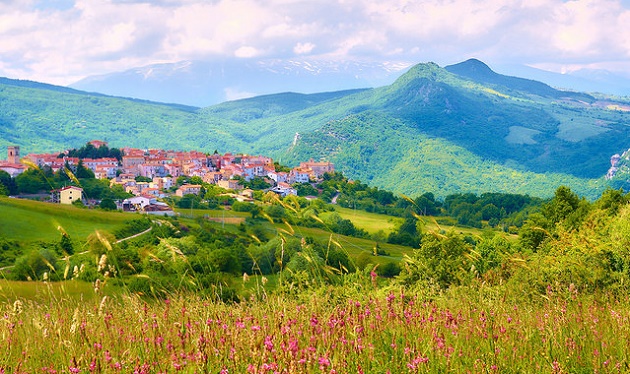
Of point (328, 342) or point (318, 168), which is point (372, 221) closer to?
point (318, 168)

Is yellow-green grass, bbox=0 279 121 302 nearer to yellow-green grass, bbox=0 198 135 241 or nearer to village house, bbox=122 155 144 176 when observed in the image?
yellow-green grass, bbox=0 198 135 241

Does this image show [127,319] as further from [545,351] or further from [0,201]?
[0,201]

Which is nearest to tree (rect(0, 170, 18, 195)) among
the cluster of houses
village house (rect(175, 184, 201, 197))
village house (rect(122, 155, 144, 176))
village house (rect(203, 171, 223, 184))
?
the cluster of houses

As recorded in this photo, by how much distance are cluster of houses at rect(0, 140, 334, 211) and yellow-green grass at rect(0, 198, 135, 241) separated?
2966 centimetres

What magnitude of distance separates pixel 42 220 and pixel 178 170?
68384 millimetres

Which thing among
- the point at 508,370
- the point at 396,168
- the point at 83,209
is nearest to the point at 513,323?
the point at 508,370

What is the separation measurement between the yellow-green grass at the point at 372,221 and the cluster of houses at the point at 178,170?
38.9 feet

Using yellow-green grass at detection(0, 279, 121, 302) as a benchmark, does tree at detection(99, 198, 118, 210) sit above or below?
below

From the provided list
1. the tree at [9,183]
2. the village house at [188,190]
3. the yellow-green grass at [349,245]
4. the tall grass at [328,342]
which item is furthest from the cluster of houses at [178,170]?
the tall grass at [328,342]

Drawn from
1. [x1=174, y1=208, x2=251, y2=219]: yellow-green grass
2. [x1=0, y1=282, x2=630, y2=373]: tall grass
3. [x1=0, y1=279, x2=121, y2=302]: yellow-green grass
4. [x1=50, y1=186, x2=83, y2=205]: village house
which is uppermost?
[x1=0, y1=282, x2=630, y2=373]: tall grass

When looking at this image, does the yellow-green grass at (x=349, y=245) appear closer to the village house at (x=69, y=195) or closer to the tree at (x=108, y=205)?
the tree at (x=108, y=205)

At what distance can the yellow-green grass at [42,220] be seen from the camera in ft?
185

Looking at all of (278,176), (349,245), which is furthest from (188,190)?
(349,245)

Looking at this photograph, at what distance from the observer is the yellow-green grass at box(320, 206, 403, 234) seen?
83.3m
